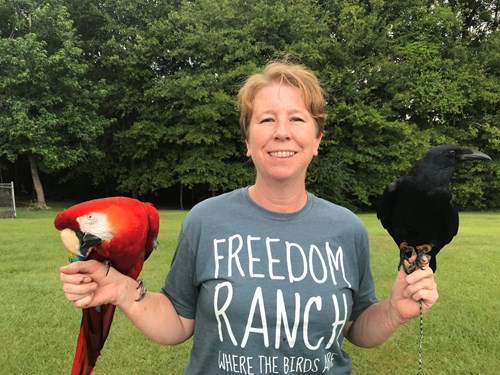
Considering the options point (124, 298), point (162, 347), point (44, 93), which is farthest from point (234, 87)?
point (124, 298)

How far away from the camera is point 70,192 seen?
27.4 meters

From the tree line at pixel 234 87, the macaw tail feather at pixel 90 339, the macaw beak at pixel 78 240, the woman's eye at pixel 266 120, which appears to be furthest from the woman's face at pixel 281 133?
the tree line at pixel 234 87

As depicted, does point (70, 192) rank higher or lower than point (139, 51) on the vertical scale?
lower

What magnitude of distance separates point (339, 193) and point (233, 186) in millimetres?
5083

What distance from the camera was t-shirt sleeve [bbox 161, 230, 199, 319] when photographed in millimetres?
1541

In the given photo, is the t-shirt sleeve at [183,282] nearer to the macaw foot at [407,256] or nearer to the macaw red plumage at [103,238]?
the macaw red plumage at [103,238]

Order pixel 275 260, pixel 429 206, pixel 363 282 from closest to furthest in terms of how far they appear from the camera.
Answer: pixel 429 206
pixel 275 260
pixel 363 282

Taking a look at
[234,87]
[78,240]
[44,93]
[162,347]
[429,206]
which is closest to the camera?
[78,240]

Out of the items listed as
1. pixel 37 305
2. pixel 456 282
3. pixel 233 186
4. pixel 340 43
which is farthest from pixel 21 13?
pixel 456 282

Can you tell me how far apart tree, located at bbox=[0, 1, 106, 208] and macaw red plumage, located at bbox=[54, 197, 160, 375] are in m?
17.5

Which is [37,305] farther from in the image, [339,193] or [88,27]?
[88,27]

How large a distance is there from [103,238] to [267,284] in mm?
563

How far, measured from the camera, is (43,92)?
17656mm

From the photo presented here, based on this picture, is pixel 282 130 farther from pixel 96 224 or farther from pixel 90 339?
pixel 90 339
